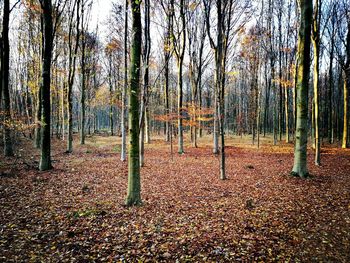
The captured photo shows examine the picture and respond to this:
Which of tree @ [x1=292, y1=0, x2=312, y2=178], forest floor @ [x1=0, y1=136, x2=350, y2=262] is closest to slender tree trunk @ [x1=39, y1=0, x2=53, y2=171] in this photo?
forest floor @ [x1=0, y1=136, x2=350, y2=262]

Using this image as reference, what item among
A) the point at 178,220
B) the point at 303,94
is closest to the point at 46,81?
the point at 178,220

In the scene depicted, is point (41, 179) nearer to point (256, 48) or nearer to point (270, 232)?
point (270, 232)

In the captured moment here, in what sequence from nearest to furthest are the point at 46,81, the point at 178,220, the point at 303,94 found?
1. the point at 178,220
2. the point at 303,94
3. the point at 46,81

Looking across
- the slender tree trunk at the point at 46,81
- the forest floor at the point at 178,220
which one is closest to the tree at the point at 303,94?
the forest floor at the point at 178,220

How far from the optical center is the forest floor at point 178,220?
398 centimetres

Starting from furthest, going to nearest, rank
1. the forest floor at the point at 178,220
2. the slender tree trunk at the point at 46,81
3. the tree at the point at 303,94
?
1. the slender tree trunk at the point at 46,81
2. the tree at the point at 303,94
3. the forest floor at the point at 178,220

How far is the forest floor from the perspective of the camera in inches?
157

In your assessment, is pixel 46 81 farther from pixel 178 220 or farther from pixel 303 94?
pixel 303 94

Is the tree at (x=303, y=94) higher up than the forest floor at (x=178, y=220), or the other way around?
the tree at (x=303, y=94)

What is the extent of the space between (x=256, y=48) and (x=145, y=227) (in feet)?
69.5

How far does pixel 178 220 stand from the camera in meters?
5.40

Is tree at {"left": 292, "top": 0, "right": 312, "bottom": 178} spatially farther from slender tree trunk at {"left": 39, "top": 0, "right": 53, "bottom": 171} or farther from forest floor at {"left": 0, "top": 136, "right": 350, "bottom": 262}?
slender tree trunk at {"left": 39, "top": 0, "right": 53, "bottom": 171}

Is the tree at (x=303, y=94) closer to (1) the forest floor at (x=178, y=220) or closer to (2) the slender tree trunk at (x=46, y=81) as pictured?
(1) the forest floor at (x=178, y=220)

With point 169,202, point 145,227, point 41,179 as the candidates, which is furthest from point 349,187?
point 41,179
